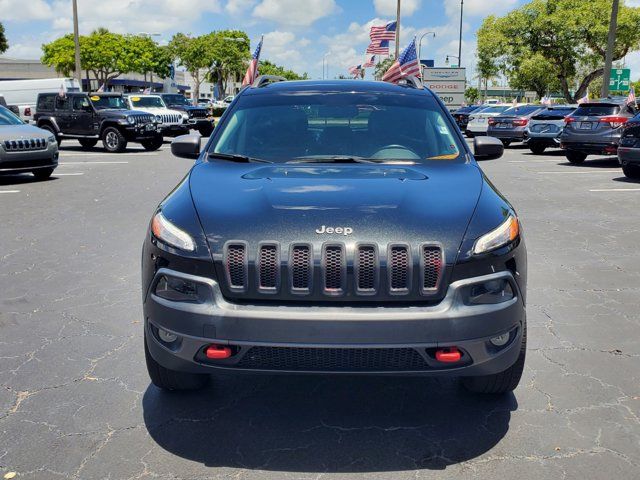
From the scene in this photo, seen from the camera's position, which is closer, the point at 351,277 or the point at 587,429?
the point at 351,277

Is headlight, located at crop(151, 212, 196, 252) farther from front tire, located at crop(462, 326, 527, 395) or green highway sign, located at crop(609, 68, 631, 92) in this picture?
green highway sign, located at crop(609, 68, 631, 92)

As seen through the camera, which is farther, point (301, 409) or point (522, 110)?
point (522, 110)

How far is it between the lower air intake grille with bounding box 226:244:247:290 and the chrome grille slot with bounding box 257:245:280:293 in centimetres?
6

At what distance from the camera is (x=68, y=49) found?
2648 inches

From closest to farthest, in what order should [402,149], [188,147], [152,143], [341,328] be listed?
1. [341,328]
2. [402,149]
3. [188,147]
4. [152,143]

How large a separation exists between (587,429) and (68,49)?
72083mm

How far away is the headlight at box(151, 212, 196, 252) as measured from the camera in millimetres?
2966

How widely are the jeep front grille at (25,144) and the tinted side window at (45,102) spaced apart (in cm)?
945

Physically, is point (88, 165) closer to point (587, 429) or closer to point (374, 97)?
point (374, 97)

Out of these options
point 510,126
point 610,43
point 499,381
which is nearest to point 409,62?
point 510,126

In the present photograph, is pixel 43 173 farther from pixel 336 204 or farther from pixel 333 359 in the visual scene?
pixel 333 359

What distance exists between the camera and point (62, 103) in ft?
70.1

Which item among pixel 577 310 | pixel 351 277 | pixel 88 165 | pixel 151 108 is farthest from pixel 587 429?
pixel 151 108

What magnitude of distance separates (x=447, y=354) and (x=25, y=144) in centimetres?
1181
